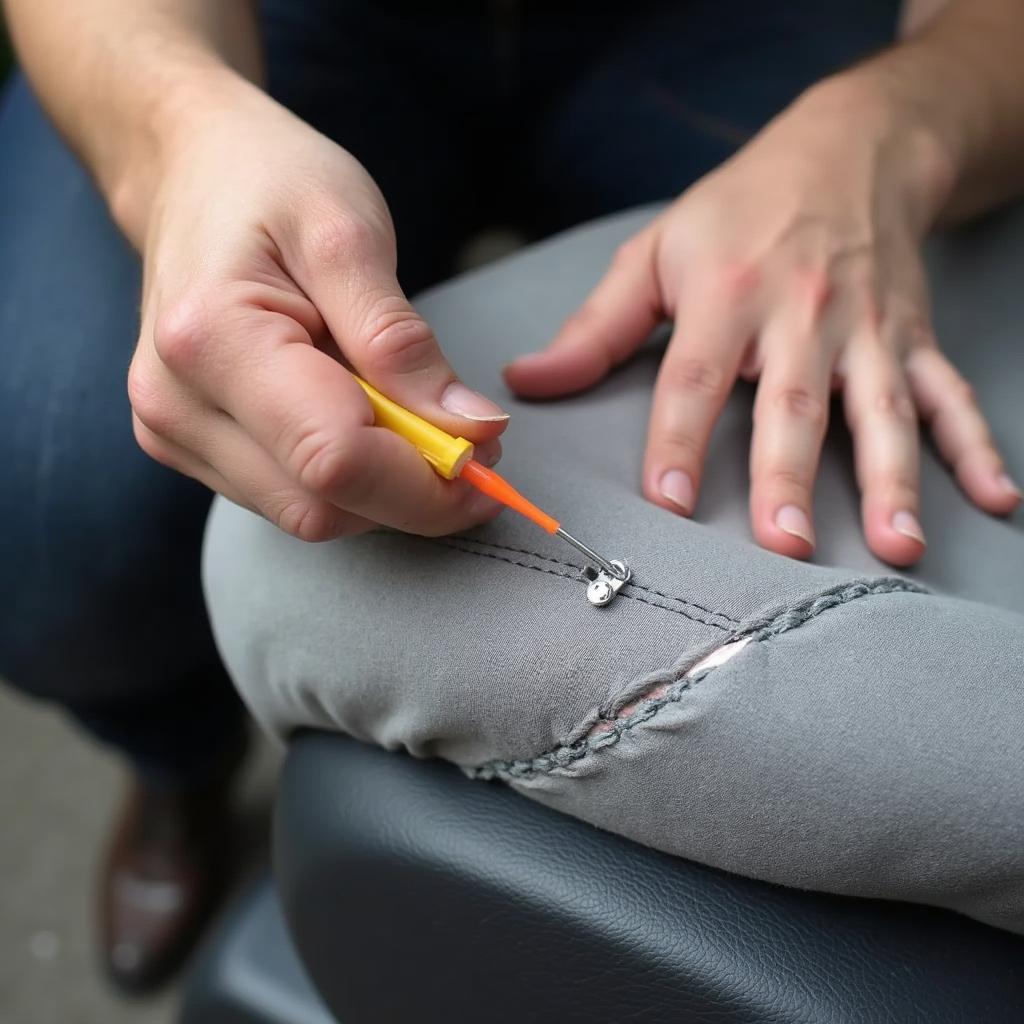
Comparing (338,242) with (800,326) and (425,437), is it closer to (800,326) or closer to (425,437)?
(425,437)

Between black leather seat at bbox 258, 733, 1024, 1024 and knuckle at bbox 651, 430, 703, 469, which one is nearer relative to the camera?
black leather seat at bbox 258, 733, 1024, 1024

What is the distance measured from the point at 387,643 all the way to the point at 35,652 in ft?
1.38

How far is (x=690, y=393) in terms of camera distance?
1.66 ft

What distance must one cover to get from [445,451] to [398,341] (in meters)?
0.05

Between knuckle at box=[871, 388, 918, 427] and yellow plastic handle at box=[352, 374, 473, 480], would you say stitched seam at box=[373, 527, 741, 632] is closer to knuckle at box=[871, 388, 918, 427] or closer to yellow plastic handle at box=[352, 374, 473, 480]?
yellow plastic handle at box=[352, 374, 473, 480]

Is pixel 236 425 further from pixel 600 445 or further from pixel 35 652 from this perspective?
pixel 35 652

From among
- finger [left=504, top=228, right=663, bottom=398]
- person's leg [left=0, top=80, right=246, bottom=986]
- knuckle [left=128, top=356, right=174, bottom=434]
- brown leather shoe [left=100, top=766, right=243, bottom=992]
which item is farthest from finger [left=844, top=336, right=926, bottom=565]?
brown leather shoe [left=100, top=766, right=243, bottom=992]

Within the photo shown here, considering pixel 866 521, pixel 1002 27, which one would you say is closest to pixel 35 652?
pixel 866 521

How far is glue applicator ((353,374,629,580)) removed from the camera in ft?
1.29

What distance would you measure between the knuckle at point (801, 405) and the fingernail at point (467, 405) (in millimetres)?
161

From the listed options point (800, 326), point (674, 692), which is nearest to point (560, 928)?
point (674, 692)

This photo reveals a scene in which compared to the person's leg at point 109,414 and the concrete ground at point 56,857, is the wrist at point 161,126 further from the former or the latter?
the concrete ground at point 56,857

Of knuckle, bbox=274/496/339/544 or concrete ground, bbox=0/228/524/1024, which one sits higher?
knuckle, bbox=274/496/339/544

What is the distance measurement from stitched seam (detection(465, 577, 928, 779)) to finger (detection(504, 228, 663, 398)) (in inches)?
7.6
